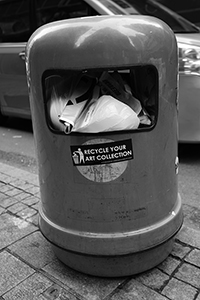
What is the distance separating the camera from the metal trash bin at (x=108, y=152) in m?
1.67

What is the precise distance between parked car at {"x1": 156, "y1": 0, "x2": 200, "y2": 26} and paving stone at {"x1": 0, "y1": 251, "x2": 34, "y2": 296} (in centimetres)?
683

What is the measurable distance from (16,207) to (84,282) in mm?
1172

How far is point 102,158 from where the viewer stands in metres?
1.75

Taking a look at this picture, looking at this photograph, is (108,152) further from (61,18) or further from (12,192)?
(61,18)

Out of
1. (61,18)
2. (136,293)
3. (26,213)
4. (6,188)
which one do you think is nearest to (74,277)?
(136,293)

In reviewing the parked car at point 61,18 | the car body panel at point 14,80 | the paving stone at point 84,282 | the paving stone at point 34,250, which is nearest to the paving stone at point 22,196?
the paving stone at point 34,250

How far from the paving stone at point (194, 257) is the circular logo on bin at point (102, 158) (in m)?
0.81

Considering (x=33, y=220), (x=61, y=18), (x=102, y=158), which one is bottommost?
(x=33, y=220)

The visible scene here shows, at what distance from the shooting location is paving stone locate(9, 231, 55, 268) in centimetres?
225

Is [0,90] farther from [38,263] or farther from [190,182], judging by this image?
[38,263]

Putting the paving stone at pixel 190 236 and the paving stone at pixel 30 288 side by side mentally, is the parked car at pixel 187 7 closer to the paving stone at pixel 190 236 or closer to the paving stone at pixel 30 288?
the paving stone at pixel 190 236

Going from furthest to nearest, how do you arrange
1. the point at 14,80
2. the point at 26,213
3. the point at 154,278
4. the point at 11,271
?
the point at 14,80, the point at 26,213, the point at 11,271, the point at 154,278

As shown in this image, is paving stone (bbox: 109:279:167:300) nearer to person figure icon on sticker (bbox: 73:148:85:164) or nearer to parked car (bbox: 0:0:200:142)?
person figure icon on sticker (bbox: 73:148:85:164)

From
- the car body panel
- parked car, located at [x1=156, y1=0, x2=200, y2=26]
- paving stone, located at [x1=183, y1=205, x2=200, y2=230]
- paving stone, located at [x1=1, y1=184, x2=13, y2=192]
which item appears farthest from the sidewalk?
parked car, located at [x1=156, y1=0, x2=200, y2=26]
